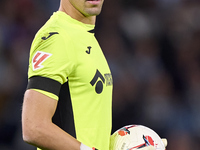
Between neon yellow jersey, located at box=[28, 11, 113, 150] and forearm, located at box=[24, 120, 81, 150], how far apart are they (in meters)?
0.17

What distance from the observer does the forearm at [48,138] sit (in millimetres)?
1883

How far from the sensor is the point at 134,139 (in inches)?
90.0

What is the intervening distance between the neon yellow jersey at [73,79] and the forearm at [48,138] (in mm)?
169

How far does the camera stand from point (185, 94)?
19.1ft

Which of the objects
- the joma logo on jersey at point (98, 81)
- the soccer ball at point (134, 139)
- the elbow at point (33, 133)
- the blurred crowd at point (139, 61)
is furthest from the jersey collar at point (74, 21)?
the blurred crowd at point (139, 61)

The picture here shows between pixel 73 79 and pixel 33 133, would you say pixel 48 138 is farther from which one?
pixel 73 79

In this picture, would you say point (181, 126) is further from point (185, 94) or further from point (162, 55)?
point (162, 55)

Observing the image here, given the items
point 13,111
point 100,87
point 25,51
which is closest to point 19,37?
point 25,51

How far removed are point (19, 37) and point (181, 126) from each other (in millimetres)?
2570

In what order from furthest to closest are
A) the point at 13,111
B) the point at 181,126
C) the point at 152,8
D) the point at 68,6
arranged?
the point at 152,8 < the point at 181,126 < the point at 13,111 < the point at 68,6

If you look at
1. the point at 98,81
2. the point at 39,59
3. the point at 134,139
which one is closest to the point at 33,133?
the point at 39,59

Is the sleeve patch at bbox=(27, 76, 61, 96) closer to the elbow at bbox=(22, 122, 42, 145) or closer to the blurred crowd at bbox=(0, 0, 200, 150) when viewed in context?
the elbow at bbox=(22, 122, 42, 145)

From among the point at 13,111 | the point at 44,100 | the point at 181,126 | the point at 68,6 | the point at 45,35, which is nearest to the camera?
the point at 44,100

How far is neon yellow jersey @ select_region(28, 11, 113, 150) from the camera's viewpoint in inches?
78.2
